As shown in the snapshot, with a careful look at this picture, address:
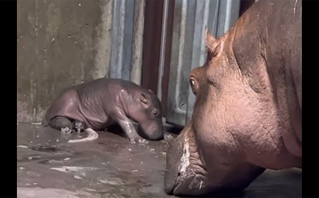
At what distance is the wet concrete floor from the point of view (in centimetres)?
255

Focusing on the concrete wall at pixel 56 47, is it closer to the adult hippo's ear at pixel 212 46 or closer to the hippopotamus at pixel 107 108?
the hippopotamus at pixel 107 108

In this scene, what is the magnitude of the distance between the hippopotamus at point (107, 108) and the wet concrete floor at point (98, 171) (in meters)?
0.21

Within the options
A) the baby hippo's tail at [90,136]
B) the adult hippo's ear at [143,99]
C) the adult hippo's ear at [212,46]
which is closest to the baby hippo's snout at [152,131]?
the adult hippo's ear at [143,99]

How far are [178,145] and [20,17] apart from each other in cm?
201

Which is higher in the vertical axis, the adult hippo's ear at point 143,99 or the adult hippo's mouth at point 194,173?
the adult hippo's mouth at point 194,173

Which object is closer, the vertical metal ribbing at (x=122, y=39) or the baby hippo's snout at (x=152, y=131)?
the baby hippo's snout at (x=152, y=131)

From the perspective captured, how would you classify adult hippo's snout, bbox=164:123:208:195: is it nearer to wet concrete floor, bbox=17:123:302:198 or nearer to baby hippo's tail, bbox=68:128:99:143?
wet concrete floor, bbox=17:123:302:198

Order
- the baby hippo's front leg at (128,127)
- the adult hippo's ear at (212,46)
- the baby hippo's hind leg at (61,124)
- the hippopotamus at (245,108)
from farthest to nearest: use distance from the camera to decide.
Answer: the baby hippo's hind leg at (61,124) → the baby hippo's front leg at (128,127) → the adult hippo's ear at (212,46) → the hippopotamus at (245,108)

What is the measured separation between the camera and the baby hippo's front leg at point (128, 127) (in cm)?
388

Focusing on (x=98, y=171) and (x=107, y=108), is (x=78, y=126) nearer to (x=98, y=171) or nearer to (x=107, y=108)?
(x=107, y=108)

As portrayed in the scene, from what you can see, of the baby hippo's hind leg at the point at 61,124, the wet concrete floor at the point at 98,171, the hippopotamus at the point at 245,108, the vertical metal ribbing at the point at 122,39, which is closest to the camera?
the hippopotamus at the point at 245,108

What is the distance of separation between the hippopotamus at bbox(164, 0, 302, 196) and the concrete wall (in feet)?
6.34

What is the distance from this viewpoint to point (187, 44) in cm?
414

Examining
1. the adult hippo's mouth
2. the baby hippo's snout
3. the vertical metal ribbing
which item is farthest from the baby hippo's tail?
the adult hippo's mouth
